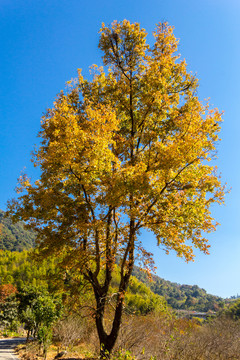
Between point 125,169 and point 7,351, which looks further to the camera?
point 7,351

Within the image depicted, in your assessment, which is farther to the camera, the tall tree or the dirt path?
the dirt path

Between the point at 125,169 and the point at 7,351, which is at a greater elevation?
the point at 125,169

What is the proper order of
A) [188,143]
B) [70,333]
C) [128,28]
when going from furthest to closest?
1. [70,333]
2. [128,28]
3. [188,143]

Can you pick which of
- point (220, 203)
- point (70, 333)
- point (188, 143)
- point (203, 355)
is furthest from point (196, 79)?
point (70, 333)

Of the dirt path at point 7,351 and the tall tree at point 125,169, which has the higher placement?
the tall tree at point 125,169

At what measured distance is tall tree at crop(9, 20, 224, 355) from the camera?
605cm

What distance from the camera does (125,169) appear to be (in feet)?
19.1

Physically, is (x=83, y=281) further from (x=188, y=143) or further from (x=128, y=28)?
(x=128, y=28)

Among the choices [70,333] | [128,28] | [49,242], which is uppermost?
[128,28]

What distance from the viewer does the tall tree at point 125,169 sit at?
6.05 m

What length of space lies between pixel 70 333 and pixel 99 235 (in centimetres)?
1007

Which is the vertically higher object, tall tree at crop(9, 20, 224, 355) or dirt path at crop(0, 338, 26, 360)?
tall tree at crop(9, 20, 224, 355)

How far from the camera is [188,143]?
5949 millimetres

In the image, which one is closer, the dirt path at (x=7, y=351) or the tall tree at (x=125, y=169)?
the tall tree at (x=125, y=169)
